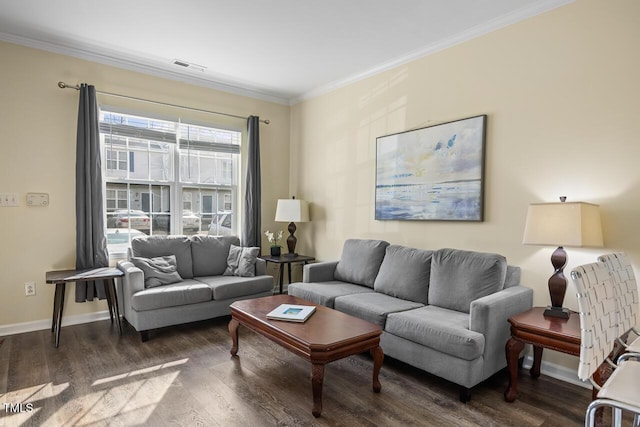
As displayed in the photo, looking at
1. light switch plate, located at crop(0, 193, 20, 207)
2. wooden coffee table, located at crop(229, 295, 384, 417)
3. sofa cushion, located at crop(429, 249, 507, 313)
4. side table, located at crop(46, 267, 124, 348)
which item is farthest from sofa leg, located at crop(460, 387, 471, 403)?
light switch plate, located at crop(0, 193, 20, 207)

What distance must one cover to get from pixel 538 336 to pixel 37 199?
4.26 meters

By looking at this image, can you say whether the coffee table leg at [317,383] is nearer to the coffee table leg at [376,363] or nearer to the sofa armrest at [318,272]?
the coffee table leg at [376,363]

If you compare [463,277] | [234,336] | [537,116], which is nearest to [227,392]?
[234,336]

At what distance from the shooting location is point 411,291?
3193 millimetres

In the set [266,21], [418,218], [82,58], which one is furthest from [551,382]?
[82,58]

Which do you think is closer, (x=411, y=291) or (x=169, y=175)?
(x=411, y=291)

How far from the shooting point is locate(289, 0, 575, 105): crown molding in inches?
109

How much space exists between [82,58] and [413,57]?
3263mm

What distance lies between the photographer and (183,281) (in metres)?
3.84

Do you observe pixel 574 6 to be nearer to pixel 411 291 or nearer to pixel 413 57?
pixel 413 57

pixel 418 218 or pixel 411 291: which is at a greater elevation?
pixel 418 218

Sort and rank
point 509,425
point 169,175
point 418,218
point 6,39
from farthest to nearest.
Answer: point 169,175, point 418,218, point 6,39, point 509,425

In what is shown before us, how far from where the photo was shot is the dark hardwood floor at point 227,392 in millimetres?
2127

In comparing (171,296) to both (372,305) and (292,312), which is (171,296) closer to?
(292,312)
